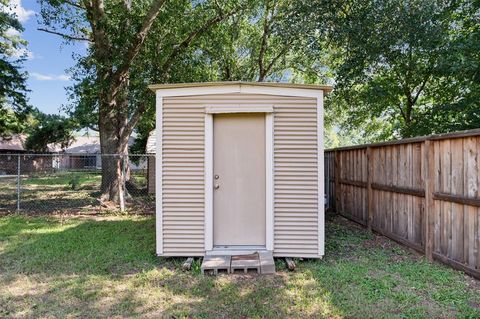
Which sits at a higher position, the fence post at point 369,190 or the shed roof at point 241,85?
the shed roof at point 241,85

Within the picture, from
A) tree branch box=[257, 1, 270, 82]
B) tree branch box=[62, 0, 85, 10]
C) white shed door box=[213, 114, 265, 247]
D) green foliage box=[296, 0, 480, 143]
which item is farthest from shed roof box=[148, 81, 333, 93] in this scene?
tree branch box=[257, 1, 270, 82]

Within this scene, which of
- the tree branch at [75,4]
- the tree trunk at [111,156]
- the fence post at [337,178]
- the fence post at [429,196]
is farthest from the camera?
the tree branch at [75,4]

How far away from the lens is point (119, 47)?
8.41m

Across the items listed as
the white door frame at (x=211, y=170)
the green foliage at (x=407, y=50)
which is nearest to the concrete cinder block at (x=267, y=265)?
the white door frame at (x=211, y=170)

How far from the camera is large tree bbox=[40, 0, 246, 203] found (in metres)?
8.27

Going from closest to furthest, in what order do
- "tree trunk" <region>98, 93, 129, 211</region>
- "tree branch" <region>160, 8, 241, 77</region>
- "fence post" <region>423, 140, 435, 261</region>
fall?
"fence post" <region>423, 140, 435, 261</region>, "tree trunk" <region>98, 93, 129, 211</region>, "tree branch" <region>160, 8, 241, 77</region>

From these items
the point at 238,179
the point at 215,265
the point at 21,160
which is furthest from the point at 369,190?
the point at 21,160

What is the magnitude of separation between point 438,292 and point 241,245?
237 cm

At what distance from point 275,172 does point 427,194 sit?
6.39 ft

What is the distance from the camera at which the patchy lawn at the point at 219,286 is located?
3.10 metres

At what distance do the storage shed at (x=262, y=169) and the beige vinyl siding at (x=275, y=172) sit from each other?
0.01 m

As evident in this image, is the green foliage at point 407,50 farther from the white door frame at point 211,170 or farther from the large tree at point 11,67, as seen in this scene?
the large tree at point 11,67

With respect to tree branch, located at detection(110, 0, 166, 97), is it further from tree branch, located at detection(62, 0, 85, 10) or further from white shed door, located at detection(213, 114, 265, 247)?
white shed door, located at detection(213, 114, 265, 247)

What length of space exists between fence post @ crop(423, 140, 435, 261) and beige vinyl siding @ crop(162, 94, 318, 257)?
1381 mm
